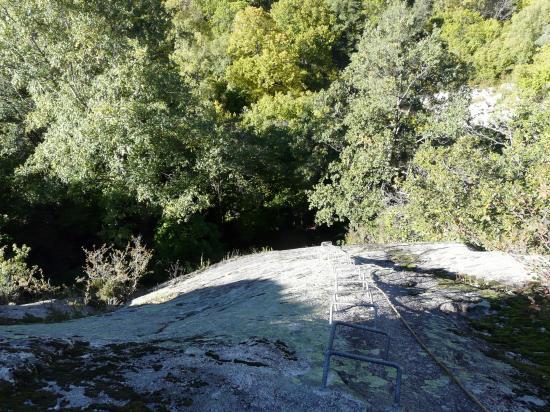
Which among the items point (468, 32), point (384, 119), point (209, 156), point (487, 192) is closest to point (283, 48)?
point (468, 32)

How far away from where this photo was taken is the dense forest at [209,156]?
12.3 meters

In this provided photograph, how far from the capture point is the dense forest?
12289 mm

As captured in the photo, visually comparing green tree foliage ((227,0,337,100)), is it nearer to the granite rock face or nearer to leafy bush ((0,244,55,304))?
leafy bush ((0,244,55,304))

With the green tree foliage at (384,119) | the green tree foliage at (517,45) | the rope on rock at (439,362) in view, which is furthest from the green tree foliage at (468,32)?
the rope on rock at (439,362)

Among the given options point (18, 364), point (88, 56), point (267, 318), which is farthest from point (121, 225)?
point (18, 364)

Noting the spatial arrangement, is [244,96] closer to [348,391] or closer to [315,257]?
[315,257]

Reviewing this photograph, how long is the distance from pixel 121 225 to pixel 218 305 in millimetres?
13031

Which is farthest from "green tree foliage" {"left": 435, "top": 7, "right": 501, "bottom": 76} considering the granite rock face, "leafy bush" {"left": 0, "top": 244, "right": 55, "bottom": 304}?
the granite rock face

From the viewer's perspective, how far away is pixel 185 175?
1672 cm

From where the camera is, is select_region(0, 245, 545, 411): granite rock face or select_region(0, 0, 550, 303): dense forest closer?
select_region(0, 245, 545, 411): granite rock face

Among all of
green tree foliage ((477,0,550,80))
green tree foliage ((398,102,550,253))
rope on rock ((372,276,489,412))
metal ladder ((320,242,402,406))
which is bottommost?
rope on rock ((372,276,489,412))

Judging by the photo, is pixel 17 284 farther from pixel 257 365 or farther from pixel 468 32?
pixel 468 32

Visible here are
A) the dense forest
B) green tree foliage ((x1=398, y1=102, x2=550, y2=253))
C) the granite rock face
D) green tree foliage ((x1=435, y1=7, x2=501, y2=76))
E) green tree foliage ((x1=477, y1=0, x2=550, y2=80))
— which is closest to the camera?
the granite rock face

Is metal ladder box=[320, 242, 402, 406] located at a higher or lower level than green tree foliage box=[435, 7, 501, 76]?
lower
